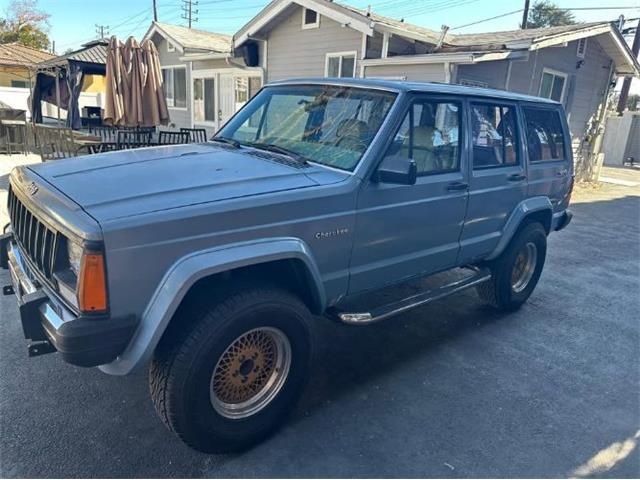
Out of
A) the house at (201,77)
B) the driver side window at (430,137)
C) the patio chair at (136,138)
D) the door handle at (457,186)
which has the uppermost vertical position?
the house at (201,77)

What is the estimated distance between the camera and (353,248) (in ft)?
9.59

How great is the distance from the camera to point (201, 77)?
15.9m

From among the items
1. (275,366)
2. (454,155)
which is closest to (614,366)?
(454,155)

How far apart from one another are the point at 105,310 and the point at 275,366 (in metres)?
1.09

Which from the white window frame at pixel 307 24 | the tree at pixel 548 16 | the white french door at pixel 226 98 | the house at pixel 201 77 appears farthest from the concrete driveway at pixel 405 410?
the tree at pixel 548 16

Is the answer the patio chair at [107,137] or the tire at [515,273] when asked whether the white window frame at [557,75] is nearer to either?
the tire at [515,273]

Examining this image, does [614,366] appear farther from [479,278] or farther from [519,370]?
[479,278]

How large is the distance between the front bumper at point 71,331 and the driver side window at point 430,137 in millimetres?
1938

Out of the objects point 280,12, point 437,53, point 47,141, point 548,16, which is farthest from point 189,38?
point 548,16

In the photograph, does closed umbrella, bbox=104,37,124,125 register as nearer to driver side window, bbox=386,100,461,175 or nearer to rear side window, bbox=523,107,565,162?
driver side window, bbox=386,100,461,175

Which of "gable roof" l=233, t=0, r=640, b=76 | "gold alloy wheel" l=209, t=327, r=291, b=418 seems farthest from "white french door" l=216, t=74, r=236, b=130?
"gold alloy wheel" l=209, t=327, r=291, b=418

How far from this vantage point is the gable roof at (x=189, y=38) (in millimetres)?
16573

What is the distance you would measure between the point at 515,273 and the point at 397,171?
267 centimetres

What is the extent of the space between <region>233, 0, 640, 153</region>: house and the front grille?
8.26 meters
